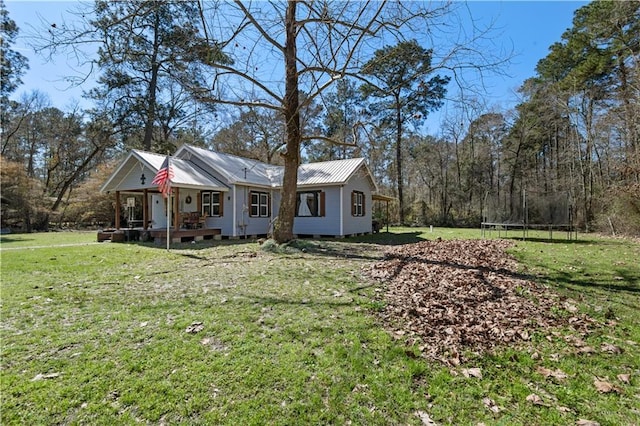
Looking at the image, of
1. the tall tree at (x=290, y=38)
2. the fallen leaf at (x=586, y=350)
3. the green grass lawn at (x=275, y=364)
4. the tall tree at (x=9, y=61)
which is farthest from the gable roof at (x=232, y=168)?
the tall tree at (x=9, y=61)

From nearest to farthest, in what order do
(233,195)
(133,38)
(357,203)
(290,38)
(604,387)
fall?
(604,387)
(133,38)
(290,38)
(233,195)
(357,203)

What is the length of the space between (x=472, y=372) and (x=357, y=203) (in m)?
14.8

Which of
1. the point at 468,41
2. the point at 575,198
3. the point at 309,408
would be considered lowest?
the point at 309,408

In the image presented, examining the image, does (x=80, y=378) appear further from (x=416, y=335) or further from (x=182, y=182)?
(x=182, y=182)

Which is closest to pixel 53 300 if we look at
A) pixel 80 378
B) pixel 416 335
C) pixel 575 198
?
pixel 80 378

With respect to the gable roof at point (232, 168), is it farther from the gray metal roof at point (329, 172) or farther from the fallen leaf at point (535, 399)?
the fallen leaf at point (535, 399)

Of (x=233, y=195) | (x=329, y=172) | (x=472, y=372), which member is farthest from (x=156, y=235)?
(x=472, y=372)

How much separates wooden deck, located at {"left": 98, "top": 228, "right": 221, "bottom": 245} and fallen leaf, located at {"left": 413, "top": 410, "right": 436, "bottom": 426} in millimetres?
12833

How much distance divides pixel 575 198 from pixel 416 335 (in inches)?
891

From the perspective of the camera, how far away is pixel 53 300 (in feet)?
16.2

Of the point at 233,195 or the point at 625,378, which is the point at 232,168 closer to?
the point at 233,195

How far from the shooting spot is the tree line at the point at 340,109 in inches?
271

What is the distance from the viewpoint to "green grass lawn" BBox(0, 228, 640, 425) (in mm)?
2449

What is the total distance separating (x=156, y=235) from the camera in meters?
13.8
